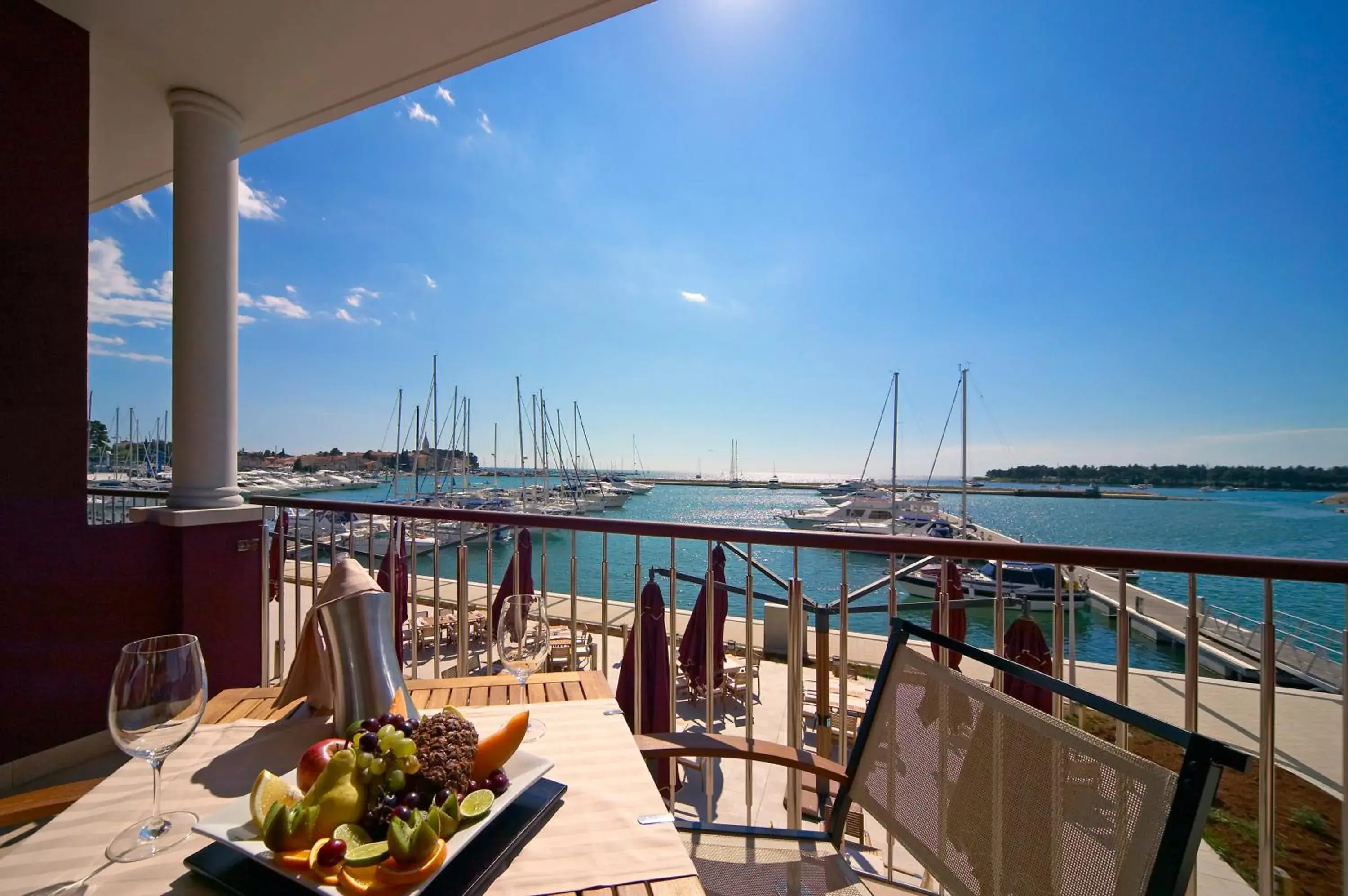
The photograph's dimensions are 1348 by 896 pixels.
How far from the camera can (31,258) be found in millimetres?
2387

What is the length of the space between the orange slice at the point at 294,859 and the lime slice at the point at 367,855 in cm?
7

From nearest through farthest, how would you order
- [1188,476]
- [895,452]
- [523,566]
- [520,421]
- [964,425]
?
[523,566]
[964,425]
[895,452]
[1188,476]
[520,421]

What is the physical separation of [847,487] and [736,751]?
38.3m

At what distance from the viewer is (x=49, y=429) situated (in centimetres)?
241

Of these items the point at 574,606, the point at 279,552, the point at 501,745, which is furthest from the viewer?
the point at 279,552

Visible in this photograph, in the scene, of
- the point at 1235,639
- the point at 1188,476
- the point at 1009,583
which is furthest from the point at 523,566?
the point at 1188,476

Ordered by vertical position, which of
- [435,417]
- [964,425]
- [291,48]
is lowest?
[964,425]

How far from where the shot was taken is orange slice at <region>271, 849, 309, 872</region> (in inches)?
24.1

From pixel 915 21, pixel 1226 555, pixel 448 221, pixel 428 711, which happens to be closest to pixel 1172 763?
pixel 1226 555

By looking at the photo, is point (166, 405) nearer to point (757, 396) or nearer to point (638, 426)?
point (757, 396)

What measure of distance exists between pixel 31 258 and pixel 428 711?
2.99m

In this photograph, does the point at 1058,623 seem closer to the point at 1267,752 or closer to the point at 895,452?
the point at 1267,752

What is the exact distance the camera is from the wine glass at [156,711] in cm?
74

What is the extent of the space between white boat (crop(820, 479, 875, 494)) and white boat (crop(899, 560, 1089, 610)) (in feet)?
42.1
